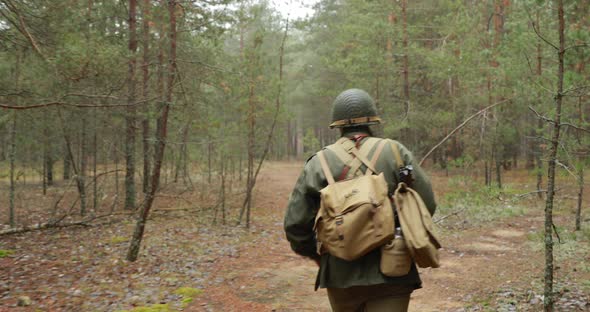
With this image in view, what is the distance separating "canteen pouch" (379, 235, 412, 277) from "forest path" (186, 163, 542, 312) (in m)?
4.01

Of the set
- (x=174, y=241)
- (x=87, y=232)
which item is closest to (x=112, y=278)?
(x=174, y=241)

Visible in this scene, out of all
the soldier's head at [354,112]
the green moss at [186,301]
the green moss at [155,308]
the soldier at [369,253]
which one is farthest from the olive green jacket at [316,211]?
the green moss at [186,301]

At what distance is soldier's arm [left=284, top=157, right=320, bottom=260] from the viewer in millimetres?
2850

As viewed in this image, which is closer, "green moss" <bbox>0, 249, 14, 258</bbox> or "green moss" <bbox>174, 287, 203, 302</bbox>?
"green moss" <bbox>174, 287, 203, 302</bbox>

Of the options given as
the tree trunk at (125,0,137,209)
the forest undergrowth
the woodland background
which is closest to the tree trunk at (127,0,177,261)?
the woodland background

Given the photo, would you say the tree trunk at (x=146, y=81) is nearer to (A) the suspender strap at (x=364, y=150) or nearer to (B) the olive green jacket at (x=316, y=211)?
(B) the olive green jacket at (x=316, y=211)

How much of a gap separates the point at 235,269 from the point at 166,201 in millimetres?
8647

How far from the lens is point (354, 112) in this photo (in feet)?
9.76

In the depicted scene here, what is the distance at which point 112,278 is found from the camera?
7508mm

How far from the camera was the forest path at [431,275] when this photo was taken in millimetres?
6527

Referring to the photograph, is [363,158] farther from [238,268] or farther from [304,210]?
[238,268]

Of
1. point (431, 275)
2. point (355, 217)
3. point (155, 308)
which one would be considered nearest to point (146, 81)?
point (155, 308)

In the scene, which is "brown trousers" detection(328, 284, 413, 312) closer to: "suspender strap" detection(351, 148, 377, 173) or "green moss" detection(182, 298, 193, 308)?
"suspender strap" detection(351, 148, 377, 173)

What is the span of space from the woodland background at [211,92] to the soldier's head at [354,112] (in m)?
1.67
